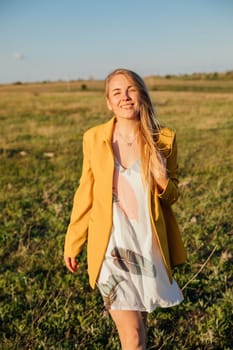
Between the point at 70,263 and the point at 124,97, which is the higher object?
the point at 124,97

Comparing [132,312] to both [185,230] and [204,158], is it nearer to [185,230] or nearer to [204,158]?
[185,230]

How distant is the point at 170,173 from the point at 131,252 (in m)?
0.59

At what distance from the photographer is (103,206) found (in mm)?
2947

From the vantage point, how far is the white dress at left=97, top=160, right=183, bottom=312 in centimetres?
291

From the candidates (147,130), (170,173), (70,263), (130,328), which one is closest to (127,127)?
(147,130)

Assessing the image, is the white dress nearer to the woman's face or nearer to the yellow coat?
the yellow coat

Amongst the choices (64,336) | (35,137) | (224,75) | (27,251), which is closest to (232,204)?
(27,251)

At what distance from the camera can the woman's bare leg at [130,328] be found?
2952 millimetres

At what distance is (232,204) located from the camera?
8039 millimetres

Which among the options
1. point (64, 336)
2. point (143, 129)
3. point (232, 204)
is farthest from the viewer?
point (232, 204)

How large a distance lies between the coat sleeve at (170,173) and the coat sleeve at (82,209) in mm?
523

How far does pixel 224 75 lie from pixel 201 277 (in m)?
53.3

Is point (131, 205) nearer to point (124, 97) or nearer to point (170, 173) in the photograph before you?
point (170, 173)

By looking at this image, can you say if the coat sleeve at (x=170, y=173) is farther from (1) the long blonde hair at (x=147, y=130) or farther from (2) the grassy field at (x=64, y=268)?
(2) the grassy field at (x=64, y=268)
